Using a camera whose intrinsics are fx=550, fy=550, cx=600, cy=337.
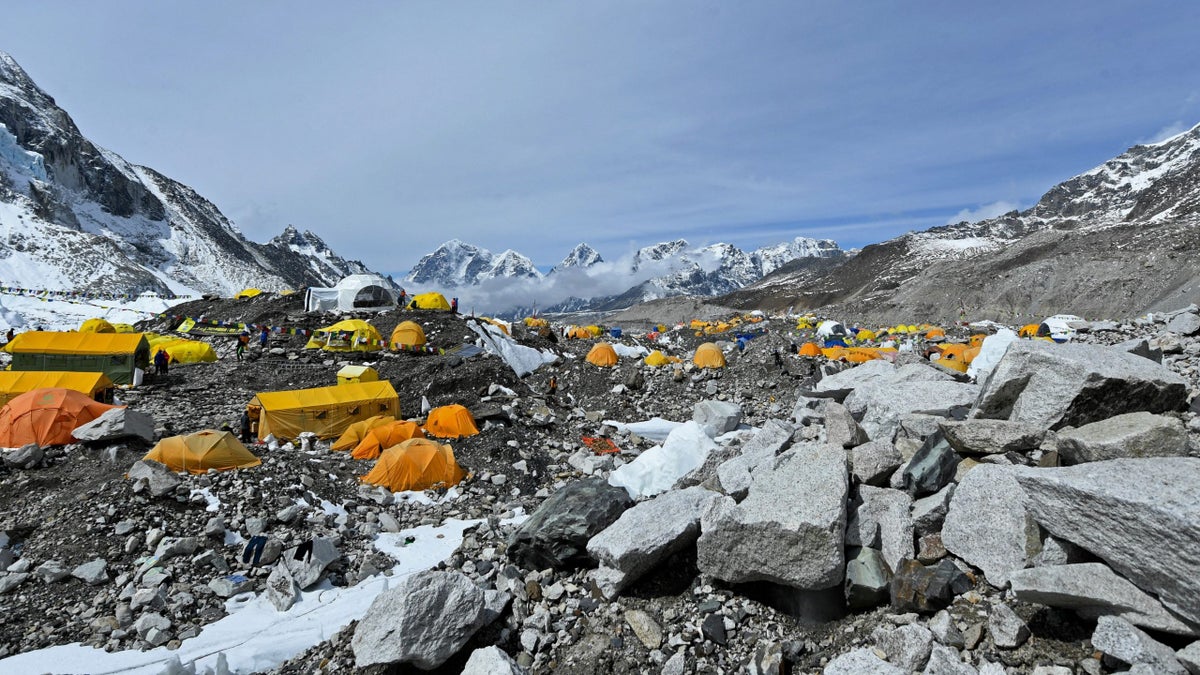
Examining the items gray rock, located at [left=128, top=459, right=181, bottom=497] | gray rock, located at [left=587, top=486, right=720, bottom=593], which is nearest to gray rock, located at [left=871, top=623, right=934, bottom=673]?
gray rock, located at [left=587, top=486, right=720, bottom=593]

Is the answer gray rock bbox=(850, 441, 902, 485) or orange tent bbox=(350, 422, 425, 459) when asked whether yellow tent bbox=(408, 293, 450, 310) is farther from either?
gray rock bbox=(850, 441, 902, 485)

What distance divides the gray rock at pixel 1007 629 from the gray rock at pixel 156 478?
11220mm

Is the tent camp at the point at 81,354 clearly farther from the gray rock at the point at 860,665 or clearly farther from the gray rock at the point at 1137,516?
the gray rock at the point at 1137,516

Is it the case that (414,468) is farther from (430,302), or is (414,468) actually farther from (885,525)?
(430,302)

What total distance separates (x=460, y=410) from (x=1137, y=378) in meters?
13.3

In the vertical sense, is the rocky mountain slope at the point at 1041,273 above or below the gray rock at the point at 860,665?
above

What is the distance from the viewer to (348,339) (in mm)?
24141

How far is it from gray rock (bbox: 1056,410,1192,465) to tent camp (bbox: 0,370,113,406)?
2119cm

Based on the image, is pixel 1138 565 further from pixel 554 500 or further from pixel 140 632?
pixel 140 632

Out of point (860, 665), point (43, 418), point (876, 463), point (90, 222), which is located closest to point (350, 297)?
point (43, 418)

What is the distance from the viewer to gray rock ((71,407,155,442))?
38.3 feet

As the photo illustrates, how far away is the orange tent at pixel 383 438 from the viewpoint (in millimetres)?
13188

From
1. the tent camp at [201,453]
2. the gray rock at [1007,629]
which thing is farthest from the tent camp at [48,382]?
the gray rock at [1007,629]

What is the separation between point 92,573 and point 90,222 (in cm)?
11800
